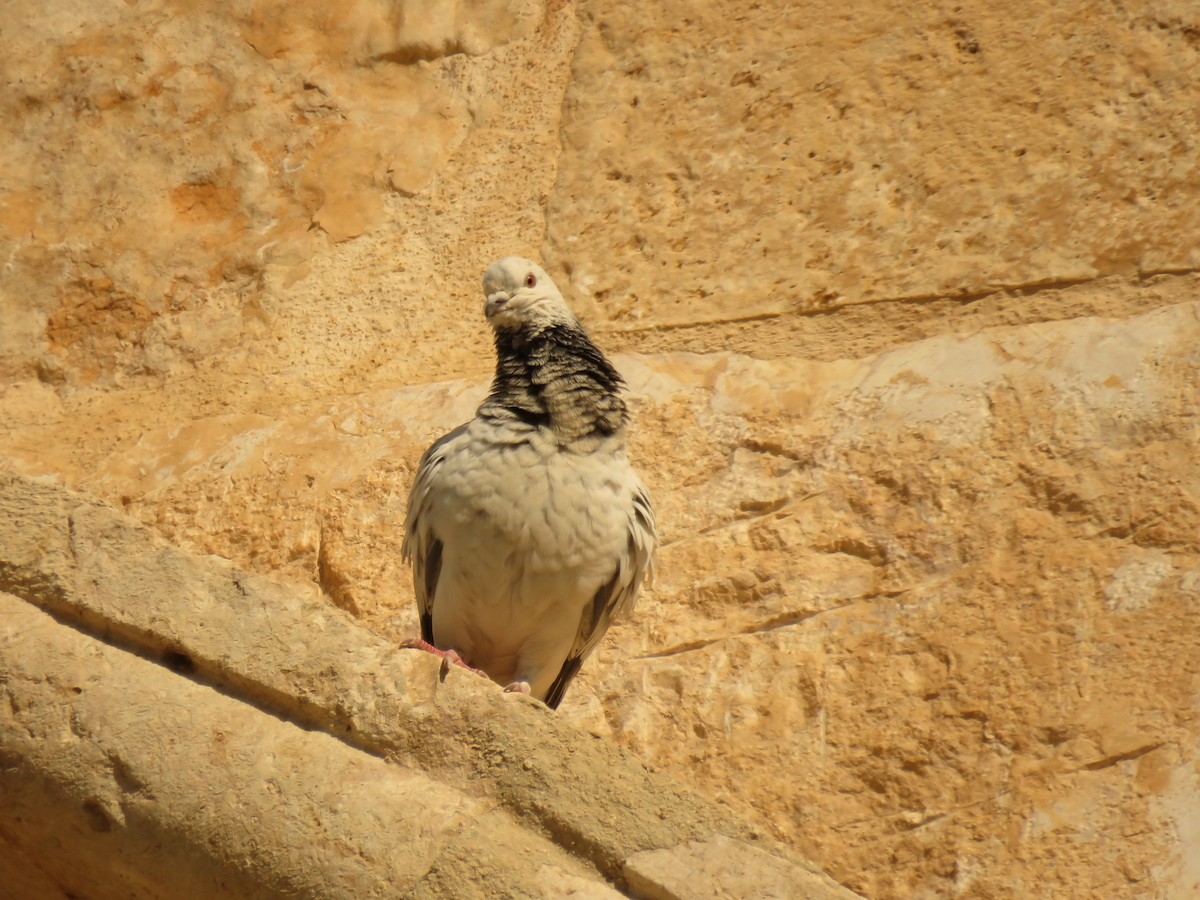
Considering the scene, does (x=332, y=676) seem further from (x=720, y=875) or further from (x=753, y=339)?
(x=753, y=339)

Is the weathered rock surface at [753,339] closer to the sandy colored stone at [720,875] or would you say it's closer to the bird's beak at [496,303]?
the bird's beak at [496,303]

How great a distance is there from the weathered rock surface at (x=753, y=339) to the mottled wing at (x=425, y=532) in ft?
0.58

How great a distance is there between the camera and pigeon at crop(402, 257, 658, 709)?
4090mm

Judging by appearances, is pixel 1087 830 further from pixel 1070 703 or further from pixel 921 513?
pixel 921 513

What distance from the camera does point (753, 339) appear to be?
14.3 feet

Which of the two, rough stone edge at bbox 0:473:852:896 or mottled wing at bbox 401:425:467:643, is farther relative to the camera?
mottled wing at bbox 401:425:467:643

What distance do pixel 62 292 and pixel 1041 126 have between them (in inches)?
122

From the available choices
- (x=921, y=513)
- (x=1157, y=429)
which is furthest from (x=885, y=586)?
(x=1157, y=429)

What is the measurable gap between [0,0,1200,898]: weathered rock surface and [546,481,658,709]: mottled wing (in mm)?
70

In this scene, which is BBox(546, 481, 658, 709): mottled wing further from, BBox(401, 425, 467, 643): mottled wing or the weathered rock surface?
BBox(401, 425, 467, 643): mottled wing

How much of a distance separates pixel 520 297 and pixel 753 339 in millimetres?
684

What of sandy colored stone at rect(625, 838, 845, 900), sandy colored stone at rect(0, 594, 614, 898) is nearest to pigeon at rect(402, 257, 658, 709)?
sandy colored stone at rect(0, 594, 614, 898)

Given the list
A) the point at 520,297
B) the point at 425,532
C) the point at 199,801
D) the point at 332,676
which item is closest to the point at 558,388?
the point at 520,297

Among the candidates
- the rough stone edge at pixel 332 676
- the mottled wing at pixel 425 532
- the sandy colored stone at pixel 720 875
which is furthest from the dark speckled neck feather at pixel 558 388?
the sandy colored stone at pixel 720 875
